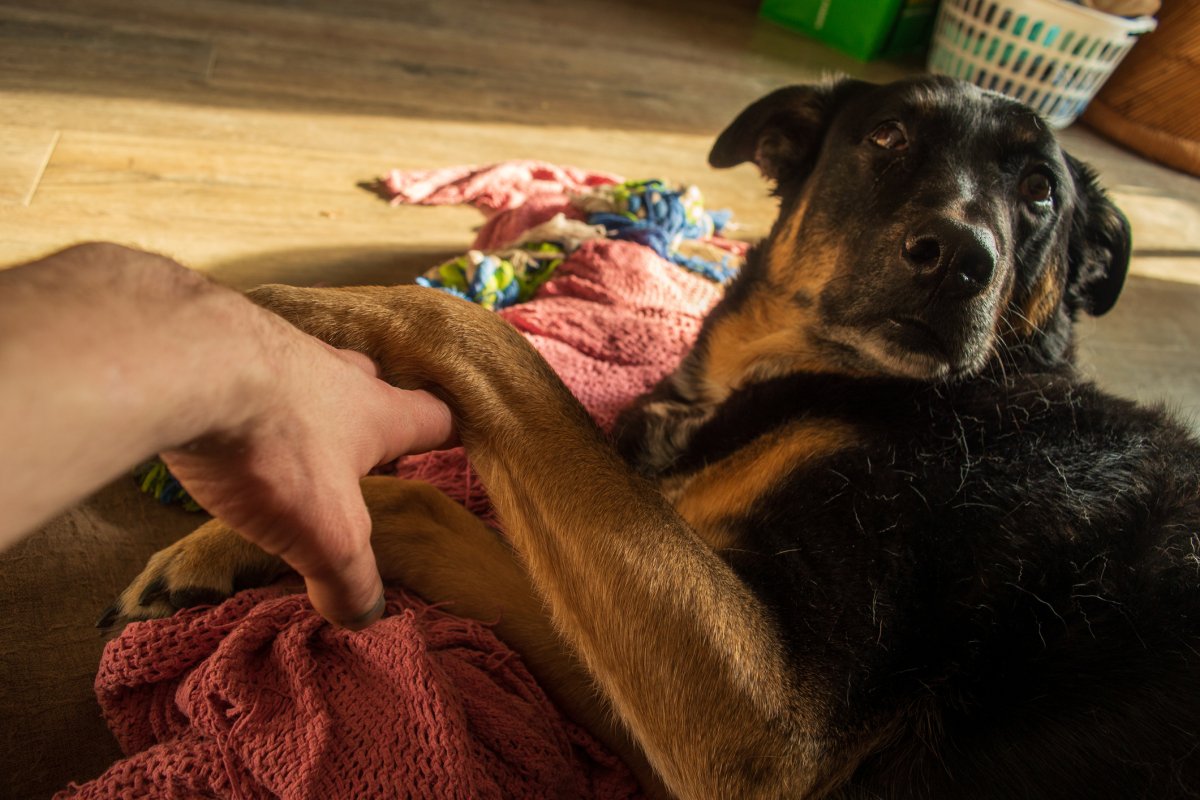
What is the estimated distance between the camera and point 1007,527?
4.96 feet

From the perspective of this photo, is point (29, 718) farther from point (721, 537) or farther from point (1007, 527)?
point (1007, 527)

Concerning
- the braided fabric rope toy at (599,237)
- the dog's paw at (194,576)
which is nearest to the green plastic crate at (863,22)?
the braided fabric rope toy at (599,237)

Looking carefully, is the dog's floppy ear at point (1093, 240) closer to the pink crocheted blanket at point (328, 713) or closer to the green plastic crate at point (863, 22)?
the pink crocheted blanket at point (328, 713)

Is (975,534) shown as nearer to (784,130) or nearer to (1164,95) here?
(784,130)

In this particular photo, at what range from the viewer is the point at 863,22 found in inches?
244

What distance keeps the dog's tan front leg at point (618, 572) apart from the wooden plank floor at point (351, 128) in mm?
1631

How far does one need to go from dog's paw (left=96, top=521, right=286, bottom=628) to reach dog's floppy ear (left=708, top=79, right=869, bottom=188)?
1.68 meters

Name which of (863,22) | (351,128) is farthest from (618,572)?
(863,22)

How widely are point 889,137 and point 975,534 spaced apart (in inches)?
43.2

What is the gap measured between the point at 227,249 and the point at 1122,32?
557cm

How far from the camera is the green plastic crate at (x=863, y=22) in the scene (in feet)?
20.2

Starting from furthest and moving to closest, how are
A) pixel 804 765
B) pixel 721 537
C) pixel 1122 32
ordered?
pixel 1122 32 → pixel 721 537 → pixel 804 765

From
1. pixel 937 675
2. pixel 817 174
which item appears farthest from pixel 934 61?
pixel 937 675

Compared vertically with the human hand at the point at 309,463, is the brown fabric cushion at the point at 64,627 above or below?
below
